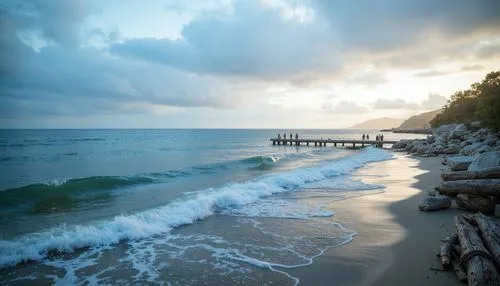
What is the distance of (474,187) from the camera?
9.19m

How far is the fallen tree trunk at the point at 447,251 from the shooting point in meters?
5.75

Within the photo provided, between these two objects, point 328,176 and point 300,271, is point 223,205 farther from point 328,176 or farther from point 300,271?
point 328,176

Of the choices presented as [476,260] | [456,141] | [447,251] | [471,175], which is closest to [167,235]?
[447,251]

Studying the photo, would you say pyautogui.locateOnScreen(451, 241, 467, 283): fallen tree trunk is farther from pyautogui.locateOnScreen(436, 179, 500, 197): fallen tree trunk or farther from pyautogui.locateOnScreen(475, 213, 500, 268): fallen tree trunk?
pyautogui.locateOnScreen(436, 179, 500, 197): fallen tree trunk

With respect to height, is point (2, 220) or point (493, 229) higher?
point (493, 229)

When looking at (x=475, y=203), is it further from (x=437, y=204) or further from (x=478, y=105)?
(x=478, y=105)

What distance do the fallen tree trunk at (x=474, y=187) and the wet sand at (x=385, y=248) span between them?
2.48ft

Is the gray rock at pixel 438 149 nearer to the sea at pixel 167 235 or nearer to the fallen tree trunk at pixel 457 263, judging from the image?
the sea at pixel 167 235

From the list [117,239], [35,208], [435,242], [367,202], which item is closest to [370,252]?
[435,242]

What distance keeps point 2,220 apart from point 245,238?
8891 millimetres

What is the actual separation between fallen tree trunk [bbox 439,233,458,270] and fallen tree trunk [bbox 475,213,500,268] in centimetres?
55

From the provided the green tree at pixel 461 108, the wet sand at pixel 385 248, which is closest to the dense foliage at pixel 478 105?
the green tree at pixel 461 108

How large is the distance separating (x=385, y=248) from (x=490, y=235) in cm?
210

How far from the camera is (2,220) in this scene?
35.0ft
